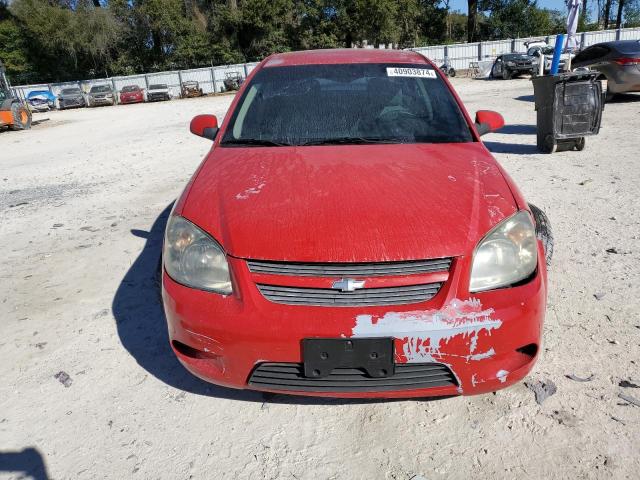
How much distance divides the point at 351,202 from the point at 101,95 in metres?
32.7

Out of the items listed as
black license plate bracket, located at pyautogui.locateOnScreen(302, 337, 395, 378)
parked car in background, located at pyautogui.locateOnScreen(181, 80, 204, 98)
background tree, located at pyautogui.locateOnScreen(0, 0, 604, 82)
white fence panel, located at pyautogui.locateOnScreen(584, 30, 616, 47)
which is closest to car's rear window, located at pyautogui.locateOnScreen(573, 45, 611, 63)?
black license plate bracket, located at pyautogui.locateOnScreen(302, 337, 395, 378)

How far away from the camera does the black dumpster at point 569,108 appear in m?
6.57

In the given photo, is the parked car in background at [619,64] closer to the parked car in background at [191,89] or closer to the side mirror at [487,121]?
the side mirror at [487,121]

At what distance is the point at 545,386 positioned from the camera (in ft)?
7.32

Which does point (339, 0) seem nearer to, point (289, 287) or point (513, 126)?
point (513, 126)

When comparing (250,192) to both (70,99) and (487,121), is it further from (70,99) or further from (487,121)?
(70,99)

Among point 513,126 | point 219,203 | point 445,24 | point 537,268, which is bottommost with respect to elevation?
point 513,126

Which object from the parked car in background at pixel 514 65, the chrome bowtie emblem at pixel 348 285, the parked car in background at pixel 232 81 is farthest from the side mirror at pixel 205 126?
the parked car in background at pixel 232 81

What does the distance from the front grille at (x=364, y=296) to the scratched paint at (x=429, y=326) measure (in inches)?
2.3

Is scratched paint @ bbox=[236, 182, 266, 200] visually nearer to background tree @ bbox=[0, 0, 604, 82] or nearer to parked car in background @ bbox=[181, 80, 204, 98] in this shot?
parked car in background @ bbox=[181, 80, 204, 98]

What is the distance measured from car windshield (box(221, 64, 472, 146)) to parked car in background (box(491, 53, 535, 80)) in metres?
22.9

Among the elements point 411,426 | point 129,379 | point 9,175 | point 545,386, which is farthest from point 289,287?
point 9,175

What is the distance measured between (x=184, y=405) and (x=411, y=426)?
1.06 meters

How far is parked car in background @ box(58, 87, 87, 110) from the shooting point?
30.3 m
